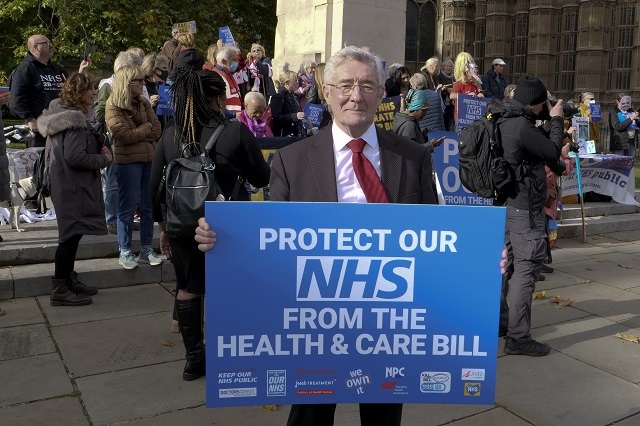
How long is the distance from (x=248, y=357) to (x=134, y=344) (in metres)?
3.14

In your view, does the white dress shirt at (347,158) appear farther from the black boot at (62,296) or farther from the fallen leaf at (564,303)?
the fallen leaf at (564,303)

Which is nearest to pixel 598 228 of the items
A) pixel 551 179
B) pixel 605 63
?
pixel 551 179

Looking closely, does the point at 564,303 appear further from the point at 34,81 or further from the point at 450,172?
the point at 34,81

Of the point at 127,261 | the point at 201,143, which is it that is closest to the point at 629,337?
the point at 201,143

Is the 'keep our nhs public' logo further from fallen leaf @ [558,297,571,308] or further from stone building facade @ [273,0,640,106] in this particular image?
stone building facade @ [273,0,640,106]

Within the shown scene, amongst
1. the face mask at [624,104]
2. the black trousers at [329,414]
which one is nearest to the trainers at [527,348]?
the black trousers at [329,414]

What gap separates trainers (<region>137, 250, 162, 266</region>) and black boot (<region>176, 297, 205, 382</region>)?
2.46m

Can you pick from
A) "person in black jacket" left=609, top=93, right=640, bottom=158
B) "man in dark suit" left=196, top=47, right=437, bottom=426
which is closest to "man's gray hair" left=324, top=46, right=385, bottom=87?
"man in dark suit" left=196, top=47, right=437, bottom=426

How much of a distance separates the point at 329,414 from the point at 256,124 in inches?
208

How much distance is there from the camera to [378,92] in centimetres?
262

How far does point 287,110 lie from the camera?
9.12m

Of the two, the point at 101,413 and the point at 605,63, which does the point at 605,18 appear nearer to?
the point at 605,63

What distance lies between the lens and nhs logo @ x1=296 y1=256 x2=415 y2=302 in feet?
7.70

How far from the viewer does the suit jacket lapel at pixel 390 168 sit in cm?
267
